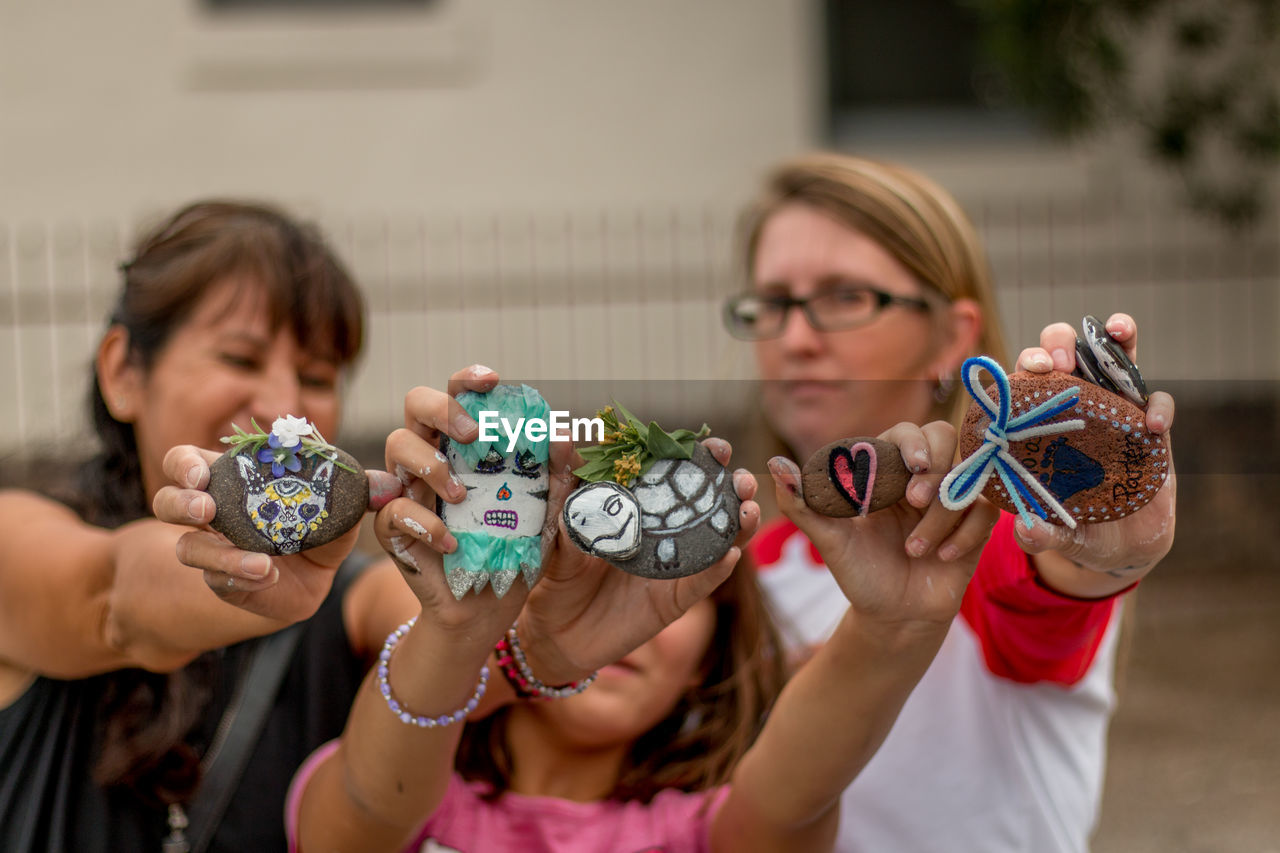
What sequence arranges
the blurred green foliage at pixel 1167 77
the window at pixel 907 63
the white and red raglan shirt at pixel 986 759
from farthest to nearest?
1. the window at pixel 907 63
2. the blurred green foliage at pixel 1167 77
3. the white and red raglan shirt at pixel 986 759

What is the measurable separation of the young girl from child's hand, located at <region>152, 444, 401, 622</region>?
5.4 inches

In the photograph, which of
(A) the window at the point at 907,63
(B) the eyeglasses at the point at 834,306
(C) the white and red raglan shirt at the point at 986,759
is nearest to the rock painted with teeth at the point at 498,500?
(C) the white and red raglan shirt at the point at 986,759

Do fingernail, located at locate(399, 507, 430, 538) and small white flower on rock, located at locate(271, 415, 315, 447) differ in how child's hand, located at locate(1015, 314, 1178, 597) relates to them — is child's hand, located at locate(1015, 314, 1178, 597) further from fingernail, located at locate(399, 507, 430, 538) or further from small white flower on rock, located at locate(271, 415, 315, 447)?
small white flower on rock, located at locate(271, 415, 315, 447)

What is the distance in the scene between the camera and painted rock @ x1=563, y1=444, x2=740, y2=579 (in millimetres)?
1319

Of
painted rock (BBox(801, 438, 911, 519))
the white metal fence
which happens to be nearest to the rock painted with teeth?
painted rock (BBox(801, 438, 911, 519))

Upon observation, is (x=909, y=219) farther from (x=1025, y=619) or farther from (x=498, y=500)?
(x=498, y=500)

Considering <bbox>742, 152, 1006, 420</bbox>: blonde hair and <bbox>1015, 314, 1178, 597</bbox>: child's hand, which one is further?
<bbox>742, 152, 1006, 420</bbox>: blonde hair

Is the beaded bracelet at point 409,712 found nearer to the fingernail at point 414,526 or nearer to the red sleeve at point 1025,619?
the fingernail at point 414,526

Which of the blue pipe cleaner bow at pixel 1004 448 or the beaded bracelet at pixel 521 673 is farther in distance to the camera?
the beaded bracelet at pixel 521 673

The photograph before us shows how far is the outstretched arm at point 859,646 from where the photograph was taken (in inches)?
55.0

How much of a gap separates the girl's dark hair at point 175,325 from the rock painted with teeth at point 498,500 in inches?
35.1

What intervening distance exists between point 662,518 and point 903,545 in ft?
1.14

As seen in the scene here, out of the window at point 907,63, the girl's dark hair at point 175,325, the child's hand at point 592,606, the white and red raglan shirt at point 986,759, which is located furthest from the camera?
the window at point 907,63

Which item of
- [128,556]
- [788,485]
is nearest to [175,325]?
[128,556]
